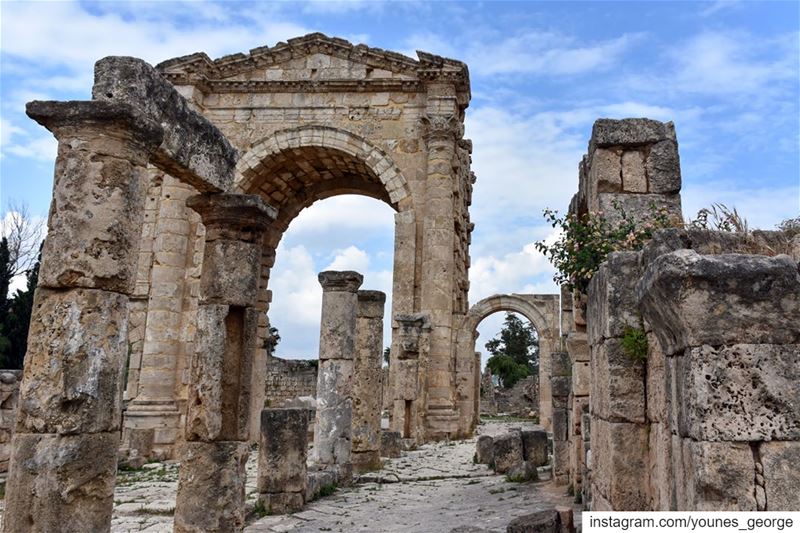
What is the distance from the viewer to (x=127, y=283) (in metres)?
4.74

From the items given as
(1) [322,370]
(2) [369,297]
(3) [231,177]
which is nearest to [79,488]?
(3) [231,177]

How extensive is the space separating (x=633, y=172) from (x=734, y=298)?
3809 mm

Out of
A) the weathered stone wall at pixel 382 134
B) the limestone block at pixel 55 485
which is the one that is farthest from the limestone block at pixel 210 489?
the weathered stone wall at pixel 382 134

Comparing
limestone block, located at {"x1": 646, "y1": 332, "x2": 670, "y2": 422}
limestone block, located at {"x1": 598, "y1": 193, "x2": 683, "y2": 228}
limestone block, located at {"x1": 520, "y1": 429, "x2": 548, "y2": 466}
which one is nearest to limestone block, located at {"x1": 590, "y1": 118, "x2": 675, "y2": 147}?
limestone block, located at {"x1": 598, "y1": 193, "x2": 683, "y2": 228}

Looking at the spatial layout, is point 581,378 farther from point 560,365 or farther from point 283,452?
point 283,452

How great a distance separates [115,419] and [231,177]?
2.92m

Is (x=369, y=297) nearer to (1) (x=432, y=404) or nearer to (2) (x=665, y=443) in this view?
(1) (x=432, y=404)

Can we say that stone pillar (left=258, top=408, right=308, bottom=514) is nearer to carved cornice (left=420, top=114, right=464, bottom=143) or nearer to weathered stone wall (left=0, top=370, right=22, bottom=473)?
weathered stone wall (left=0, top=370, right=22, bottom=473)

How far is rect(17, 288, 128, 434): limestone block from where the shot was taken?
14.2 ft

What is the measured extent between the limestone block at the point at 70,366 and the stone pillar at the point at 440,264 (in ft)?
34.0

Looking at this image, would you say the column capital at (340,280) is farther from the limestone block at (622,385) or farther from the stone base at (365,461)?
the limestone block at (622,385)

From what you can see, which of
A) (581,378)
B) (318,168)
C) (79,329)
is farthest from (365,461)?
(318,168)

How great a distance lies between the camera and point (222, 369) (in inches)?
241

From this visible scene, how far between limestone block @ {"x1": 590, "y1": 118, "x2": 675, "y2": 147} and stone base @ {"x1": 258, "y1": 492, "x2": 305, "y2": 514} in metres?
5.51
